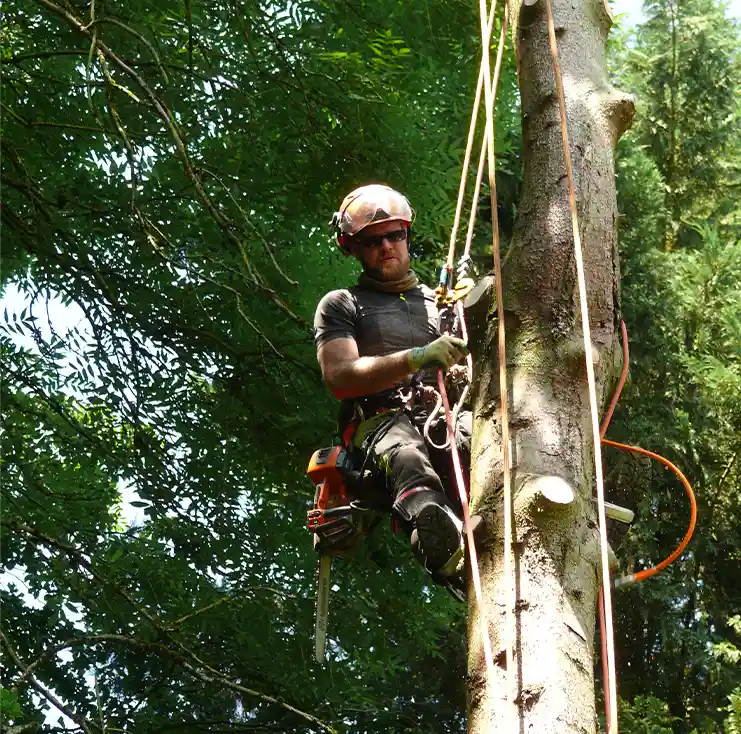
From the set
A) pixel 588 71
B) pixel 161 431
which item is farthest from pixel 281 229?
pixel 588 71

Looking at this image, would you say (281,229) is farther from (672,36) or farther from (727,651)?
(672,36)

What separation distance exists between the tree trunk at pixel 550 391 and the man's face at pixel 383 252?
0.99 metres

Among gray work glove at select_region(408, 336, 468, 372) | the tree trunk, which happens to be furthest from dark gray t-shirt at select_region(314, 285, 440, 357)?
the tree trunk

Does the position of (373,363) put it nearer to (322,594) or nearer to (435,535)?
(435,535)

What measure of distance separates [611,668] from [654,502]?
8.50 metres

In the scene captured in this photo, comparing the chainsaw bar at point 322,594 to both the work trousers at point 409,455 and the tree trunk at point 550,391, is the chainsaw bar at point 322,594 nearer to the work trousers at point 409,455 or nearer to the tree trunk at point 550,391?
the work trousers at point 409,455

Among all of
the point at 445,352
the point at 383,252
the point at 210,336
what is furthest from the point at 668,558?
the point at 210,336

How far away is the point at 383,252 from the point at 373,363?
0.58 m

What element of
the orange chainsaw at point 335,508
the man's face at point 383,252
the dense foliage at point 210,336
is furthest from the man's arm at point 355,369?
the dense foliage at point 210,336

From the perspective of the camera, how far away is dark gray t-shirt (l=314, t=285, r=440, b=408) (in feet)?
11.5

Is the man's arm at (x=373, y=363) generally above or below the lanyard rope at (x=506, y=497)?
above

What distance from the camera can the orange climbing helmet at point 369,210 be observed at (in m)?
3.61

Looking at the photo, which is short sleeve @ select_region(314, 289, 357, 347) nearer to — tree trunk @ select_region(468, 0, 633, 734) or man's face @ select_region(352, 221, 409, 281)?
man's face @ select_region(352, 221, 409, 281)

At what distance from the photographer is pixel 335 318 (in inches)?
138
